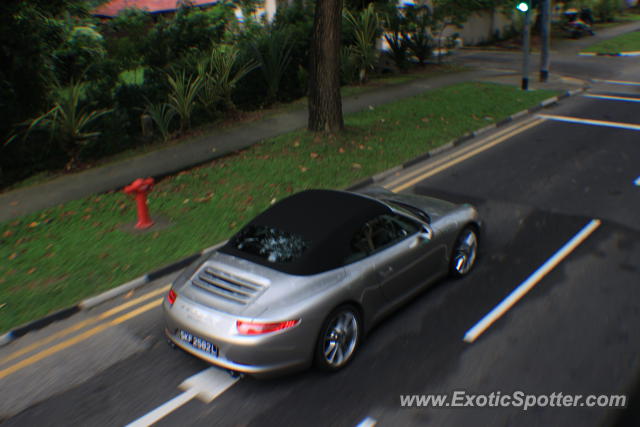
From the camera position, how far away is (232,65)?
593 inches

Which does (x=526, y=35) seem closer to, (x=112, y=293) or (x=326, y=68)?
(x=326, y=68)

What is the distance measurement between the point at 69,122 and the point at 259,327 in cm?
850

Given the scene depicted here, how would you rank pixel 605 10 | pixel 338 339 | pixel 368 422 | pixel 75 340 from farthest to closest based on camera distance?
pixel 605 10 → pixel 75 340 → pixel 338 339 → pixel 368 422

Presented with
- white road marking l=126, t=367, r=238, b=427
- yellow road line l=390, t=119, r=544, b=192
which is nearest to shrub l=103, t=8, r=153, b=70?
yellow road line l=390, t=119, r=544, b=192

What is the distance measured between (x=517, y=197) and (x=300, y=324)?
5861 mm

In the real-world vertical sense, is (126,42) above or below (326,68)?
above

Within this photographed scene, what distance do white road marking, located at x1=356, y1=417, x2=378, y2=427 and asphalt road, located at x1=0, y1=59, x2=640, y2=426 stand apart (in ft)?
0.09

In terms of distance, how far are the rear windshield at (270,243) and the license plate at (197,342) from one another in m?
0.98

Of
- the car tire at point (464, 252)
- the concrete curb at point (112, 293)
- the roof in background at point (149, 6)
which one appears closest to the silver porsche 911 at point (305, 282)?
the car tire at point (464, 252)

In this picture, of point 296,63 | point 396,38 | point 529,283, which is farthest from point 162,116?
point 396,38

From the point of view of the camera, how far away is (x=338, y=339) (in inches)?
214

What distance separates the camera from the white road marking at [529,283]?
19.8ft

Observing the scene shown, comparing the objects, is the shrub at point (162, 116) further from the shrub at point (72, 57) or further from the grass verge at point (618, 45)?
the grass verge at point (618, 45)

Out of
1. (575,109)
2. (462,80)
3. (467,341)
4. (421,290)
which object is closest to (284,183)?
(421,290)
